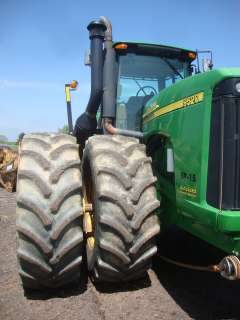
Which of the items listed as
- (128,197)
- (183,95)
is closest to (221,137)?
(183,95)

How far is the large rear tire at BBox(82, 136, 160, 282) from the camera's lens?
3314 millimetres

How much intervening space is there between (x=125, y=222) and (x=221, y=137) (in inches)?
42.1

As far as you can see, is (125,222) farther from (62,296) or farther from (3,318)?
(3,318)

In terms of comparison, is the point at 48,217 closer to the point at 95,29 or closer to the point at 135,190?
the point at 135,190

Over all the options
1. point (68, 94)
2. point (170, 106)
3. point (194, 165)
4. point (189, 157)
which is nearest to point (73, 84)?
point (68, 94)

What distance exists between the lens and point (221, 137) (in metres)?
2.73

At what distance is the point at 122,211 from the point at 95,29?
6.38 feet

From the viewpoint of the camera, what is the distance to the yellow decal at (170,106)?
307 cm

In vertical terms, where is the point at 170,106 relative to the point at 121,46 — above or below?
below

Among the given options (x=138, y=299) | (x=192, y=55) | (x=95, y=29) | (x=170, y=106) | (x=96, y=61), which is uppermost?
(x=95, y=29)

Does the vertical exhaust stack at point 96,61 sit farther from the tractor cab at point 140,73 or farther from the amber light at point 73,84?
the amber light at point 73,84

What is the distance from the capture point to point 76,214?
11.0 feet

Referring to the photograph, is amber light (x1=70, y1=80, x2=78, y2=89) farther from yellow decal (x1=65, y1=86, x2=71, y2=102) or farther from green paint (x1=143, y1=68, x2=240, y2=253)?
green paint (x1=143, y1=68, x2=240, y2=253)

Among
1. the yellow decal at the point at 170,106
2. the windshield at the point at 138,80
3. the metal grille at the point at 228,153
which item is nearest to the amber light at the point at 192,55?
the windshield at the point at 138,80
